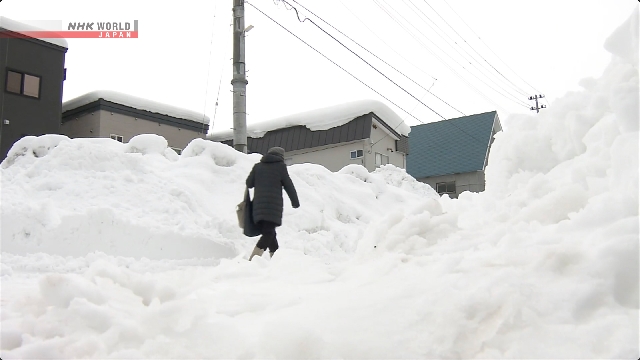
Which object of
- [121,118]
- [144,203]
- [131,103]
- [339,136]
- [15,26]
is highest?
[15,26]

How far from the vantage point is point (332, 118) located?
19.1 m

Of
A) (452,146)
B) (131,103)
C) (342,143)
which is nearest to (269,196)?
(342,143)

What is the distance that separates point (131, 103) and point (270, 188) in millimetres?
16070

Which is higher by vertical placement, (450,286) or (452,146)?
(452,146)

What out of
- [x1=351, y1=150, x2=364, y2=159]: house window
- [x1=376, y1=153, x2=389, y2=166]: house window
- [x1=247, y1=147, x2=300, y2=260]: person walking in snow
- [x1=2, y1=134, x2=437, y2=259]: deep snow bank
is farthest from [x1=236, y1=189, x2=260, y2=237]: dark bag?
[x1=376, y1=153, x2=389, y2=166]: house window

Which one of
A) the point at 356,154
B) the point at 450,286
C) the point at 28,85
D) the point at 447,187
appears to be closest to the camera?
the point at 450,286

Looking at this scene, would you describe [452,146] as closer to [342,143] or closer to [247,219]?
[342,143]

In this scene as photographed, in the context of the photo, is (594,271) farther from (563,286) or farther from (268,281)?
(268,281)

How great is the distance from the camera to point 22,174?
7.32 metres

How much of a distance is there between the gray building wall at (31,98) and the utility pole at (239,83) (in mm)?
10683

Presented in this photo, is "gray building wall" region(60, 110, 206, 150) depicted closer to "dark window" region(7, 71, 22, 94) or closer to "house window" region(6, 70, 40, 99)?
"house window" region(6, 70, 40, 99)

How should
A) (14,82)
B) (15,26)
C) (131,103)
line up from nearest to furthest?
(15,26)
(14,82)
(131,103)

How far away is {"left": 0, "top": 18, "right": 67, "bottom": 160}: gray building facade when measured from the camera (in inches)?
655

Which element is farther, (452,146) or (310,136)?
(452,146)
